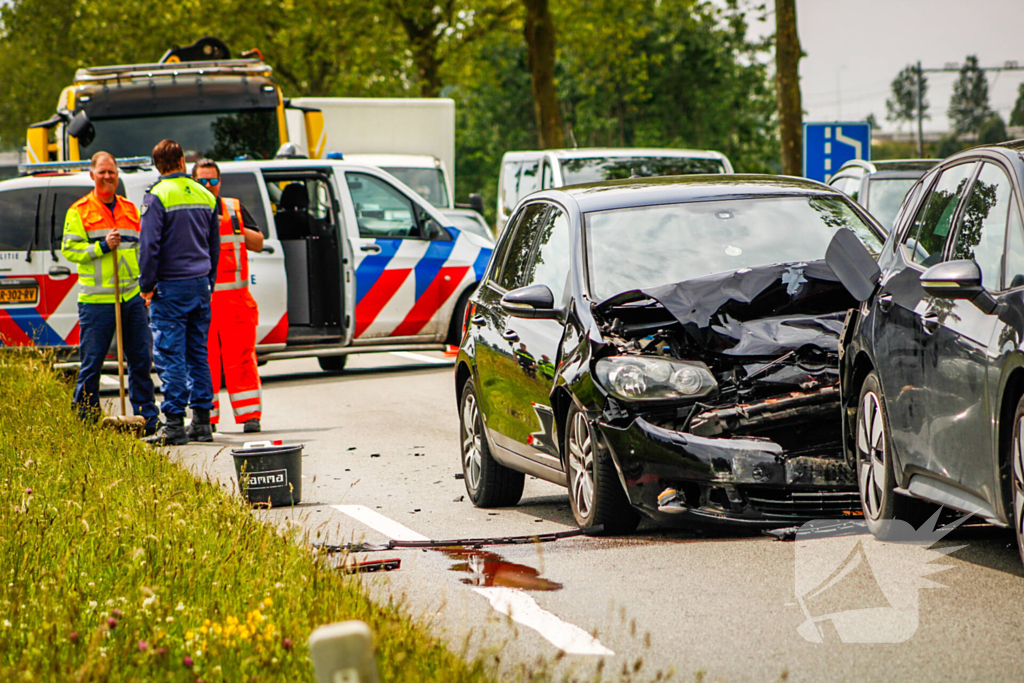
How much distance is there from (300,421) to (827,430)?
21.6ft

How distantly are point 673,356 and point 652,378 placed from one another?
0.23 m

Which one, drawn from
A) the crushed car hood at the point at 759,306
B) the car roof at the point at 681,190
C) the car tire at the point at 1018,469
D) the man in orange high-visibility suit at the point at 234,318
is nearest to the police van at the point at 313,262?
the man in orange high-visibility suit at the point at 234,318

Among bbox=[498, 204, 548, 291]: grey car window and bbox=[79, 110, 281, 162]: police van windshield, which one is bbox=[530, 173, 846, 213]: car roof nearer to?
bbox=[498, 204, 548, 291]: grey car window

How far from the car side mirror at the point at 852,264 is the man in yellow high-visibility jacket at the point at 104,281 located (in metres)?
5.91

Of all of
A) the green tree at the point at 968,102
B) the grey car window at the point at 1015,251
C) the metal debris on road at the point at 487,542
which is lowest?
the green tree at the point at 968,102

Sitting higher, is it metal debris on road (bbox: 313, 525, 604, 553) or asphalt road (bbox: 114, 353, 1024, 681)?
asphalt road (bbox: 114, 353, 1024, 681)

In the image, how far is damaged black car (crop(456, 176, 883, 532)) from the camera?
607cm

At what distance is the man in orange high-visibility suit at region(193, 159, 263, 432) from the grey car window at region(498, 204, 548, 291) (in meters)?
3.72

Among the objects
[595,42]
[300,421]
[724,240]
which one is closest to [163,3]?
[595,42]

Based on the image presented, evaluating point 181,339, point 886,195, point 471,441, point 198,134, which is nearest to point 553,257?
point 471,441

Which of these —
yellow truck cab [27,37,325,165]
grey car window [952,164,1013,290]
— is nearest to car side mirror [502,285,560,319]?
grey car window [952,164,1013,290]

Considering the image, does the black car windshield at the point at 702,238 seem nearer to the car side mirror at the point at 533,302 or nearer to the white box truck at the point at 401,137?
the car side mirror at the point at 533,302

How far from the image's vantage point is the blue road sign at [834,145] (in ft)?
65.2

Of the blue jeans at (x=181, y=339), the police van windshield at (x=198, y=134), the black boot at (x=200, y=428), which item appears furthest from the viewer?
the police van windshield at (x=198, y=134)
